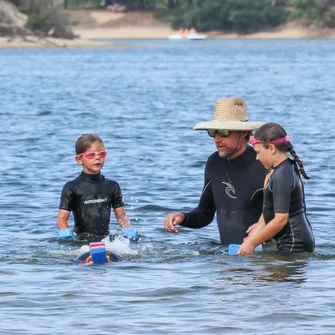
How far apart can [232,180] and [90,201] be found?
1797mm

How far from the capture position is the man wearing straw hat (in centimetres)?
1034

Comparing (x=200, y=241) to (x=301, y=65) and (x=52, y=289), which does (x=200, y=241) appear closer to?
(x=52, y=289)

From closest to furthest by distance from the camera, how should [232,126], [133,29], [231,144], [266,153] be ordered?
[266,153] < [232,126] < [231,144] < [133,29]

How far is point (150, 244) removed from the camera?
12.4m

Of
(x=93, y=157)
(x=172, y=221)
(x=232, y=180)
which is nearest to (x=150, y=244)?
(x=93, y=157)

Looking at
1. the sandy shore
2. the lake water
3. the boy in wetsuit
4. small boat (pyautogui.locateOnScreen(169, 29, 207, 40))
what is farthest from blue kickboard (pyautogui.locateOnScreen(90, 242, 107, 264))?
the sandy shore

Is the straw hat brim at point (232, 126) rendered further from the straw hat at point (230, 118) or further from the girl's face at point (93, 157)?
the girl's face at point (93, 157)

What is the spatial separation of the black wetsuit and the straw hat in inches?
26.1

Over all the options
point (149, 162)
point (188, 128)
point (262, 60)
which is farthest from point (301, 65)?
point (149, 162)

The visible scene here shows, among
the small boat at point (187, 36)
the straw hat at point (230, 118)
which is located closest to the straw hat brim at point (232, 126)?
the straw hat at point (230, 118)

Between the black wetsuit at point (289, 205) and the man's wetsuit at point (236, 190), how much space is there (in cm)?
46

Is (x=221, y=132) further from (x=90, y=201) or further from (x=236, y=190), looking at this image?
(x=90, y=201)

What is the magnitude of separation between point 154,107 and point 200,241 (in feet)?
80.6

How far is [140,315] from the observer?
890cm
